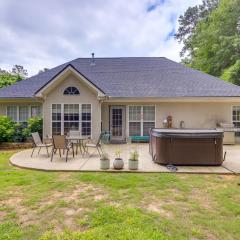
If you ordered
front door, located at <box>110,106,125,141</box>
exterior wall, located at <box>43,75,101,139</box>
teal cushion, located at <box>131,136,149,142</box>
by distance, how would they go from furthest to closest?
front door, located at <box>110,106,125,141</box> < teal cushion, located at <box>131,136,149,142</box> < exterior wall, located at <box>43,75,101,139</box>

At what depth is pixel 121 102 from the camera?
1547 cm

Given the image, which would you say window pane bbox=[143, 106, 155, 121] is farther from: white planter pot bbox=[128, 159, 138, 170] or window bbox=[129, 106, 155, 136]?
white planter pot bbox=[128, 159, 138, 170]

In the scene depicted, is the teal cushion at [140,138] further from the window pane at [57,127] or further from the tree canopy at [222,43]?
the tree canopy at [222,43]

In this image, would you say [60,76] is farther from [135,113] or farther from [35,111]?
[135,113]

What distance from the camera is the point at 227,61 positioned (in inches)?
1058

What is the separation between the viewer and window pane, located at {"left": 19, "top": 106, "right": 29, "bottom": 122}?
51.2 ft

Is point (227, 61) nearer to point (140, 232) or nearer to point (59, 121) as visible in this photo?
point (59, 121)

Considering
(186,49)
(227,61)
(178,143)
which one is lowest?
(178,143)

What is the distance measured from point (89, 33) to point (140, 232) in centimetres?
1796

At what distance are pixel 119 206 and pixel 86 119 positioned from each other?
966cm

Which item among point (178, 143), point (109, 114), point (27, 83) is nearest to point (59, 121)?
point (109, 114)

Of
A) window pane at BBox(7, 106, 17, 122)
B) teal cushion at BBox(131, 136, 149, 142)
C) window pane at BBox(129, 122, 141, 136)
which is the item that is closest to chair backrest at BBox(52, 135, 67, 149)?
teal cushion at BBox(131, 136, 149, 142)

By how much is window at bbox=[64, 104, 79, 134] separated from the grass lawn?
6.91 m

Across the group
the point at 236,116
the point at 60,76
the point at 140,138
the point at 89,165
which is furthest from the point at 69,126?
the point at 236,116
